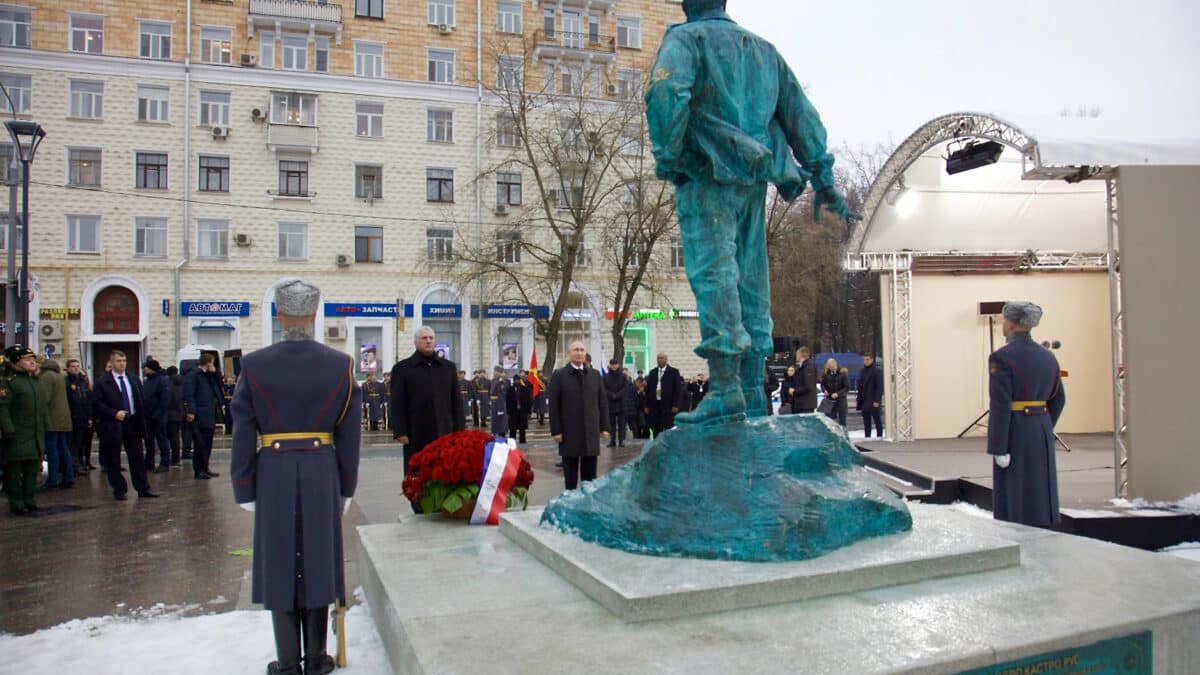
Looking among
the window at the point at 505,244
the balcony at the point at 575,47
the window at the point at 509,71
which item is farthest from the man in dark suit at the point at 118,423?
the balcony at the point at 575,47

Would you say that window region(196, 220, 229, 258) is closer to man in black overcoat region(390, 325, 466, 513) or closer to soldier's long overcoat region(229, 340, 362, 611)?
man in black overcoat region(390, 325, 466, 513)

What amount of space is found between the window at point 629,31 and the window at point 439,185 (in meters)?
8.95

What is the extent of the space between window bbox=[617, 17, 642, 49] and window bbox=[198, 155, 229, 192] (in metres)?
15.8

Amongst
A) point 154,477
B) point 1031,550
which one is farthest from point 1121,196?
point 154,477

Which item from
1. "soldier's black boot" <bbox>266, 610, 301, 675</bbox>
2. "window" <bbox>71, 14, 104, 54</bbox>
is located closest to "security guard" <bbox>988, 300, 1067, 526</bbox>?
"soldier's black boot" <bbox>266, 610, 301, 675</bbox>

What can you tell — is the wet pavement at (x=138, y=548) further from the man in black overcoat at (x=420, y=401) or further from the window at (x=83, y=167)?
the window at (x=83, y=167)

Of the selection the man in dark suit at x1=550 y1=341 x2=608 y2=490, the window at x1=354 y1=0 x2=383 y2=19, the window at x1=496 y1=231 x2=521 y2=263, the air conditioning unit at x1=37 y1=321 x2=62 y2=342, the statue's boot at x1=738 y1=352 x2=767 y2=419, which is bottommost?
the man in dark suit at x1=550 y1=341 x2=608 y2=490

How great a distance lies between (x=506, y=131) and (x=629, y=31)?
8290 mm

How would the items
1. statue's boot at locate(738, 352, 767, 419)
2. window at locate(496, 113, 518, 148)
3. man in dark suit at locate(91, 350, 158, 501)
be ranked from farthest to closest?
window at locate(496, 113, 518, 148), man in dark suit at locate(91, 350, 158, 501), statue's boot at locate(738, 352, 767, 419)

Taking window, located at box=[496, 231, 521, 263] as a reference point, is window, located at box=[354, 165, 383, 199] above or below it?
above

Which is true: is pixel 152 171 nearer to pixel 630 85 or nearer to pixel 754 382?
pixel 630 85

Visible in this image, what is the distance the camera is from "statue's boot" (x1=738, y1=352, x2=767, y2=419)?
209 inches

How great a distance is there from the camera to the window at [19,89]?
28703mm

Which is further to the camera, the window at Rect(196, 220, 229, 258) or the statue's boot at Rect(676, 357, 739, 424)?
the window at Rect(196, 220, 229, 258)
